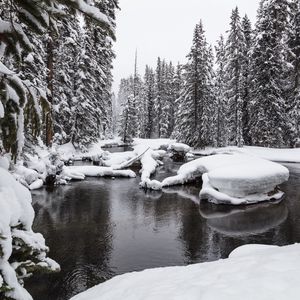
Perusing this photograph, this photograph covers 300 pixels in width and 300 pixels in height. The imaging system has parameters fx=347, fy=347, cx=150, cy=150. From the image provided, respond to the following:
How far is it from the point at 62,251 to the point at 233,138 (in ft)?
105

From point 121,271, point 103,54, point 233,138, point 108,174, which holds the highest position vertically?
point 103,54

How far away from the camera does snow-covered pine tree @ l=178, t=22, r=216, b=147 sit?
37969mm

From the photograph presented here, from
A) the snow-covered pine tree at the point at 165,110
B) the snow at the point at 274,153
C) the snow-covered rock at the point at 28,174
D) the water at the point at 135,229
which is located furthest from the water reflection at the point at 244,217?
the snow-covered pine tree at the point at 165,110

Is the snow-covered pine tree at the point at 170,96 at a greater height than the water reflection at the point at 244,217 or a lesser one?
greater

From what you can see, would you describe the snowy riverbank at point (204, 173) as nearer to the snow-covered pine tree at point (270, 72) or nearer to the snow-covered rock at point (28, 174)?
the snow-covered rock at point (28, 174)

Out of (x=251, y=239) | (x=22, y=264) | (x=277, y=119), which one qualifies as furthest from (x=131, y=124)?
(x=22, y=264)

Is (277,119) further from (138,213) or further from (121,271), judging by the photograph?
(121,271)

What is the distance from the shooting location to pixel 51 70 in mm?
23984

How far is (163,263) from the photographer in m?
9.55

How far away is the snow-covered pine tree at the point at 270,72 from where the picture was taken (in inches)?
1283

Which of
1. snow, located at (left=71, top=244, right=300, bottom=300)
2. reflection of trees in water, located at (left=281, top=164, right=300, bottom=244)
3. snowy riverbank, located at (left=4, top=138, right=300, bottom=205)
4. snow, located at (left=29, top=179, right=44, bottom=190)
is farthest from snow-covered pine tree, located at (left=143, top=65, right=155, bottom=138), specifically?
snow, located at (left=71, top=244, right=300, bottom=300)

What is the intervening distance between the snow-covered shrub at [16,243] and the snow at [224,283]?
4.85 ft

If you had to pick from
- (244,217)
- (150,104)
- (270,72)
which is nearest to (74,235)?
(244,217)

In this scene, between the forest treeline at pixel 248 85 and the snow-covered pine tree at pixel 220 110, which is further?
the snow-covered pine tree at pixel 220 110
